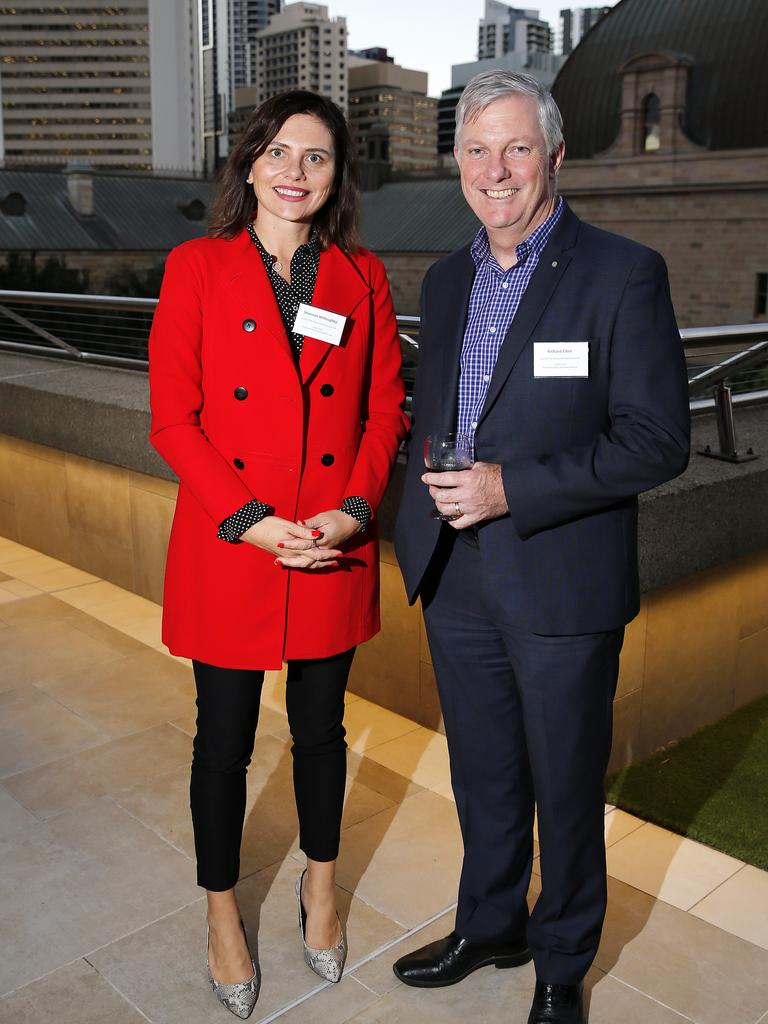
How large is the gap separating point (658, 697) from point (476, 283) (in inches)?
78.7

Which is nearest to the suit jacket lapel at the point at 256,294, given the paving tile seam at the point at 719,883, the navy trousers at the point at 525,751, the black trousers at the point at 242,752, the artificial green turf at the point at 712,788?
the navy trousers at the point at 525,751

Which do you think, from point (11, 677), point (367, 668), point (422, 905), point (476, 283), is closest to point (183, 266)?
point (476, 283)

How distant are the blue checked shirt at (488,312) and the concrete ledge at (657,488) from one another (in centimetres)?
133

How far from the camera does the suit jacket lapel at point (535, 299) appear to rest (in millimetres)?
2012

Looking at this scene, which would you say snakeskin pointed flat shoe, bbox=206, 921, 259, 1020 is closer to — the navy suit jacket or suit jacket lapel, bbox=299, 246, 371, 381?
the navy suit jacket

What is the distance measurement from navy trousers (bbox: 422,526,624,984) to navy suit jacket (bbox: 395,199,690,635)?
0.07m

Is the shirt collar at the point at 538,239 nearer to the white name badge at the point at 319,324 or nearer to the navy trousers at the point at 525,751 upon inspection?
the white name badge at the point at 319,324

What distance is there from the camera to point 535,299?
2.02 m

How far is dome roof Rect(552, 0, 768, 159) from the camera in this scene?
41719mm

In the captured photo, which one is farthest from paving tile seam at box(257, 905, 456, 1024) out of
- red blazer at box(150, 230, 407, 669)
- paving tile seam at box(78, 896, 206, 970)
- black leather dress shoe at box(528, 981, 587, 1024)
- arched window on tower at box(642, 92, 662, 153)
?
arched window on tower at box(642, 92, 662, 153)

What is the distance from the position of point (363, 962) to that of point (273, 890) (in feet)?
1.33

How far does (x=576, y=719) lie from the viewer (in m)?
2.15

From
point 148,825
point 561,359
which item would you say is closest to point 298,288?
point 561,359

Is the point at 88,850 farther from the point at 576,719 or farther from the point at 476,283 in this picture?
the point at 476,283
